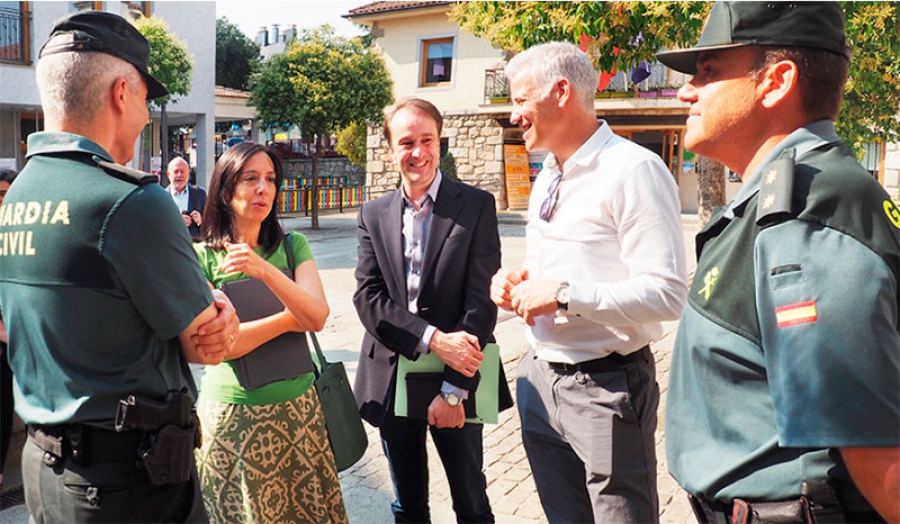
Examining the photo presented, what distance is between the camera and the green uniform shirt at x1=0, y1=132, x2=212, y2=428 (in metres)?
1.94

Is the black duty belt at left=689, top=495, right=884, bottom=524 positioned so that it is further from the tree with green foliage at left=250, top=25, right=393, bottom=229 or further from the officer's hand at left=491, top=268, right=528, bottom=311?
the tree with green foliage at left=250, top=25, right=393, bottom=229

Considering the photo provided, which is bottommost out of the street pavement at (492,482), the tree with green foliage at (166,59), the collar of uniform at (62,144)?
the street pavement at (492,482)

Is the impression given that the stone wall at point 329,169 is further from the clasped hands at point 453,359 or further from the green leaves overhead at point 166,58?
the clasped hands at point 453,359

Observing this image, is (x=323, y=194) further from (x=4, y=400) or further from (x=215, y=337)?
(x=215, y=337)

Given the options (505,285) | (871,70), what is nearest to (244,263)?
(505,285)

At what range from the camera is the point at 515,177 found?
26.5 metres

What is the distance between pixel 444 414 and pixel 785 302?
1.91 meters

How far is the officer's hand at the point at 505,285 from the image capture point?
2.64 meters

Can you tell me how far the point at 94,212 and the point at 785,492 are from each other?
5.77 feet

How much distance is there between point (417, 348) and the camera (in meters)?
3.13

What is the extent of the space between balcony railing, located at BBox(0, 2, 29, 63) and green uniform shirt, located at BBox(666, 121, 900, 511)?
21.8 m

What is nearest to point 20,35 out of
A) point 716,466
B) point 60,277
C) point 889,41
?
point 889,41

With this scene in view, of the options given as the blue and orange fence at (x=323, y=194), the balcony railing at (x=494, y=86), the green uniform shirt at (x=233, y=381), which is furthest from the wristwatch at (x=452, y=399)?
the balcony railing at (x=494, y=86)

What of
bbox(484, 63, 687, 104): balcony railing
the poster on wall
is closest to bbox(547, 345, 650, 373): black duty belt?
bbox(484, 63, 687, 104): balcony railing
